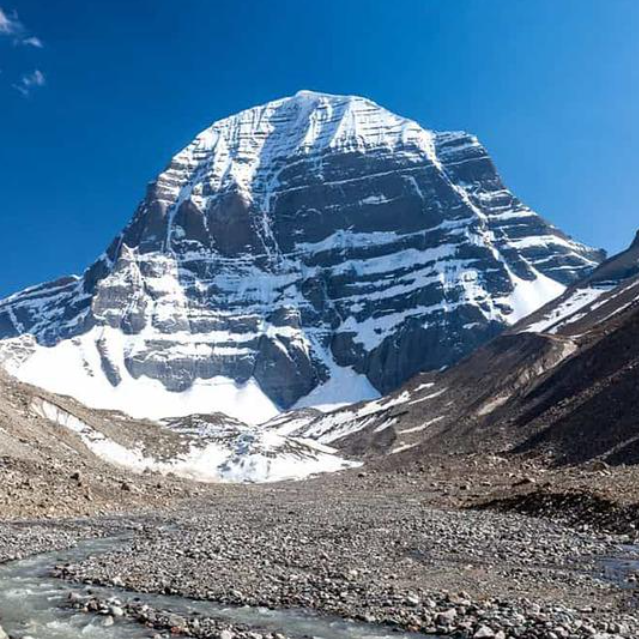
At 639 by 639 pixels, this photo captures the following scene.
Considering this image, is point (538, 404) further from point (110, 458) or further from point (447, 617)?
point (447, 617)

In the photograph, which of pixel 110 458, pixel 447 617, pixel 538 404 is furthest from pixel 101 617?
pixel 538 404

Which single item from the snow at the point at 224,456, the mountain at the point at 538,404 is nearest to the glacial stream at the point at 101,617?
the mountain at the point at 538,404

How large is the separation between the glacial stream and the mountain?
4311 cm

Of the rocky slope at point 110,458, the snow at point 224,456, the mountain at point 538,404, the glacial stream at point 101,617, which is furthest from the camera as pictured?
the snow at point 224,456

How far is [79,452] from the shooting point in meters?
66.1

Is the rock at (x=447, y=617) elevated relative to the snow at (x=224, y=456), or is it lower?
lower

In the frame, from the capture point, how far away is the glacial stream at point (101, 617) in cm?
1741

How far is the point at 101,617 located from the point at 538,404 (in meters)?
92.3

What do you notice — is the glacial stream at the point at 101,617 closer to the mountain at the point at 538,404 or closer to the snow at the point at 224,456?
the mountain at the point at 538,404

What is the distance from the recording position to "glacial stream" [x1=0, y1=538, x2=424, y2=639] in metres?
17.4

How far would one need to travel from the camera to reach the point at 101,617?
18.9m

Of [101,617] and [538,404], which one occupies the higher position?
[538,404]

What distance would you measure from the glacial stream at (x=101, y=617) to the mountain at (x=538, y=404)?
141 feet

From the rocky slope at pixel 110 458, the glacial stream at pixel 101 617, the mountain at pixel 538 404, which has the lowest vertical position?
the glacial stream at pixel 101 617
